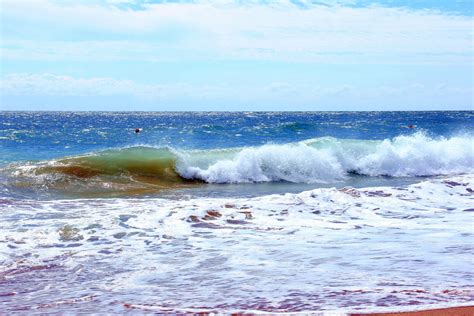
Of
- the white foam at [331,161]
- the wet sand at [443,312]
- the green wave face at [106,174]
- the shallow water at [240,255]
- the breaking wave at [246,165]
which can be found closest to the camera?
the wet sand at [443,312]

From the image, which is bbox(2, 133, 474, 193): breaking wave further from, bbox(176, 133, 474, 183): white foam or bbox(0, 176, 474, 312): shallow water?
bbox(0, 176, 474, 312): shallow water

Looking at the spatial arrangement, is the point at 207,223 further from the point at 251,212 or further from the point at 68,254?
the point at 68,254

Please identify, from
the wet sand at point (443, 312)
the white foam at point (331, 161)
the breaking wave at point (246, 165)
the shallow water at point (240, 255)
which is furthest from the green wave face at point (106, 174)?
the wet sand at point (443, 312)

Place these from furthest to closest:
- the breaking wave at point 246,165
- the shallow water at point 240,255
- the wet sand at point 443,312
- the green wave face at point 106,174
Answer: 1. the breaking wave at point 246,165
2. the green wave face at point 106,174
3. the shallow water at point 240,255
4. the wet sand at point 443,312

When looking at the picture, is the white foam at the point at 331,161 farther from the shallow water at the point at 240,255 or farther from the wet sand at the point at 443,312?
the wet sand at the point at 443,312

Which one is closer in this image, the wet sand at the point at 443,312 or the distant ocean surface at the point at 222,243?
the wet sand at the point at 443,312

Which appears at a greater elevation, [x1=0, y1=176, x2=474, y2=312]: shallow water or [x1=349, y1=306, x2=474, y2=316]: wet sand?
[x1=349, y1=306, x2=474, y2=316]: wet sand

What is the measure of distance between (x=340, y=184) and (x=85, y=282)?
457 inches

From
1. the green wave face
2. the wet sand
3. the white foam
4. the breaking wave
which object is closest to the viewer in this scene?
the wet sand

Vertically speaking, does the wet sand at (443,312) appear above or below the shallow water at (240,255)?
above

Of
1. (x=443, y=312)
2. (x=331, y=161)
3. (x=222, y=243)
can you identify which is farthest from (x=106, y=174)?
(x=443, y=312)

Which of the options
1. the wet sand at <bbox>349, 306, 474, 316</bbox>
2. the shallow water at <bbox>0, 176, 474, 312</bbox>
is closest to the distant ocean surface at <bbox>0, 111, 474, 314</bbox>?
the shallow water at <bbox>0, 176, 474, 312</bbox>

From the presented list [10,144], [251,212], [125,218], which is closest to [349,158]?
[251,212]

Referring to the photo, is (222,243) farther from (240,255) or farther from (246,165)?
(246,165)
